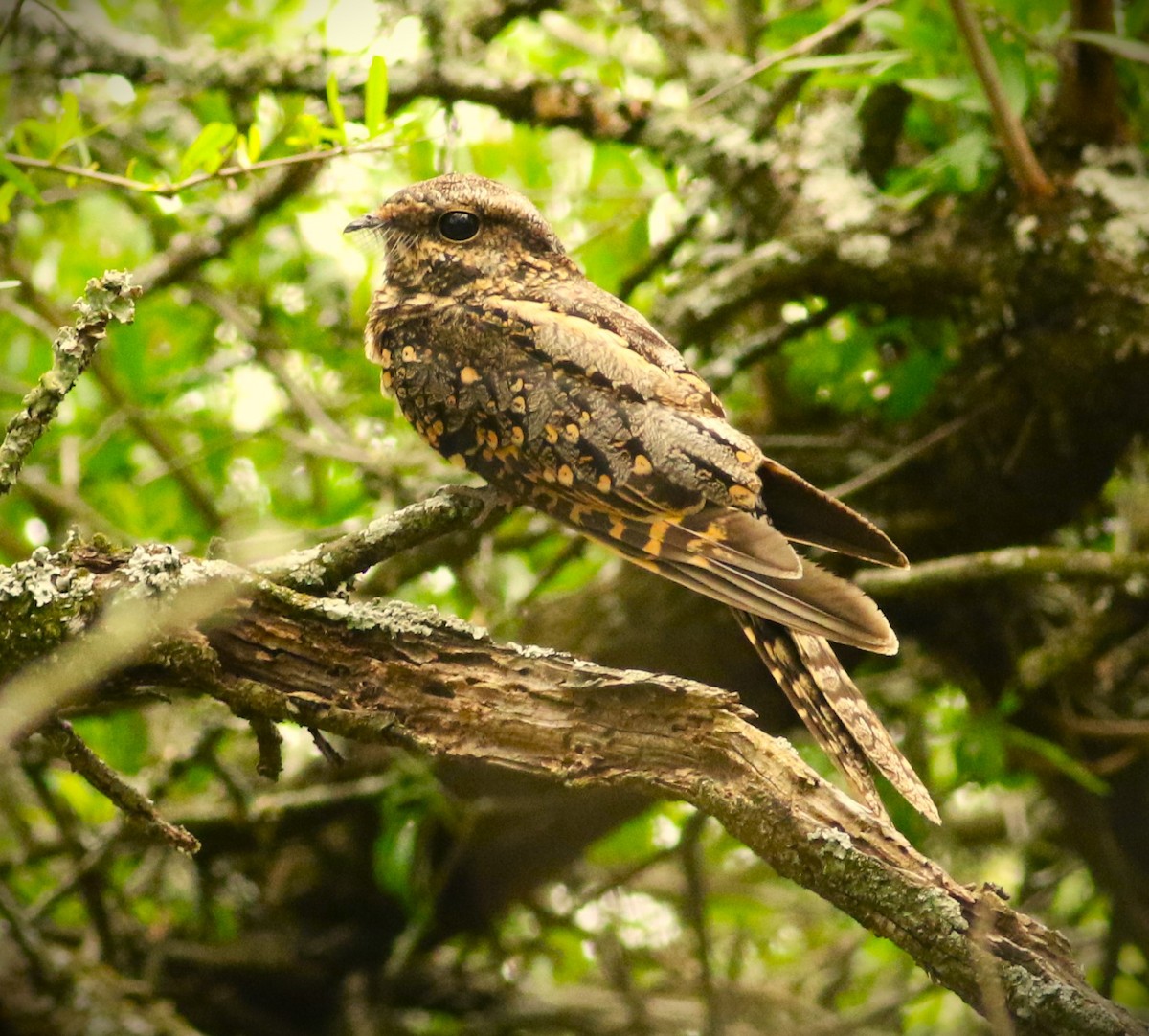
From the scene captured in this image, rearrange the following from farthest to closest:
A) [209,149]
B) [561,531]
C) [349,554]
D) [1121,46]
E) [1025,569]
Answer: [561,531]
[1025,569]
[1121,46]
[209,149]
[349,554]

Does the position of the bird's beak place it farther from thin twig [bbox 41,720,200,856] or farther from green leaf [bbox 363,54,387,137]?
thin twig [bbox 41,720,200,856]

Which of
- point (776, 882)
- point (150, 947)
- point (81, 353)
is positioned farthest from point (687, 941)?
point (81, 353)

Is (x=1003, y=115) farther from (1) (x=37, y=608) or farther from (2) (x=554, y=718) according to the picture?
(1) (x=37, y=608)

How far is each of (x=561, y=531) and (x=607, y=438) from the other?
54.7 inches

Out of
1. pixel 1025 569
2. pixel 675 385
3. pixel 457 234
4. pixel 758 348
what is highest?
pixel 457 234

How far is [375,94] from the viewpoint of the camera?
1.81m

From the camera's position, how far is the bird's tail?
164 cm

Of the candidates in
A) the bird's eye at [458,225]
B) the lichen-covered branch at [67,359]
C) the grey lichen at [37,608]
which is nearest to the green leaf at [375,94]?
the bird's eye at [458,225]

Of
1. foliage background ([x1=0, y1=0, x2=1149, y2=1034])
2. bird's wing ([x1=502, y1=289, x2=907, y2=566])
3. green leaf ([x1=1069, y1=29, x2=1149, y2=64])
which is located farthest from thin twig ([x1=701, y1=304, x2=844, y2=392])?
green leaf ([x1=1069, y1=29, x2=1149, y2=64])

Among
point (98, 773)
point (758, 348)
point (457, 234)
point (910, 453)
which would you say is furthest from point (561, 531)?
point (98, 773)

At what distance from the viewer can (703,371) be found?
9.13 feet

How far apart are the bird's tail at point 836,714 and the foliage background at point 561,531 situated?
0.75m

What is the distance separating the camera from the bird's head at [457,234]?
2139mm

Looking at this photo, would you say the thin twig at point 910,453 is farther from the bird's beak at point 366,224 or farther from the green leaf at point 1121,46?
the bird's beak at point 366,224
